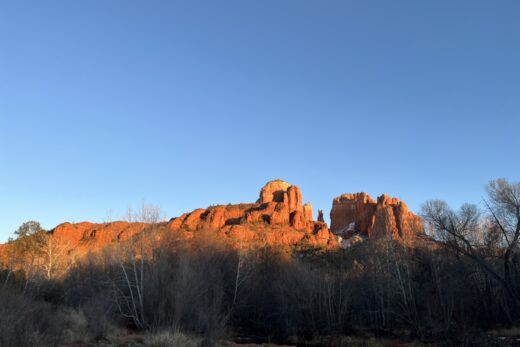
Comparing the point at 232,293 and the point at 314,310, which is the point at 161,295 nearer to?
the point at 232,293

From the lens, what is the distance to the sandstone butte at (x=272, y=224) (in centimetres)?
6656

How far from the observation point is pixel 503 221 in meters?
26.5

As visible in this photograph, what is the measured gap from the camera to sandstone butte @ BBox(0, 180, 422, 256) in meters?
66.6

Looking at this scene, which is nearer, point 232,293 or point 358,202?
point 232,293

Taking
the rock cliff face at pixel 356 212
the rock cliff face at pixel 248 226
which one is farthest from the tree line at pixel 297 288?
the rock cliff face at pixel 356 212

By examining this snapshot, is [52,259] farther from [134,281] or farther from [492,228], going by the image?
[492,228]

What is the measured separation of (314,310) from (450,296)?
10724 millimetres

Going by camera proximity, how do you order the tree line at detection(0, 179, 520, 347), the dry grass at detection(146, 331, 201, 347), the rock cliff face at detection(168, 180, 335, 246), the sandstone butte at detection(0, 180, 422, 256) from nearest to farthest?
the dry grass at detection(146, 331, 201, 347)
the tree line at detection(0, 179, 520, 347)
the sandstone butte at detection(0, 180, 422, 256)
the rock cliff face at detection(168, 180, 335, 246)

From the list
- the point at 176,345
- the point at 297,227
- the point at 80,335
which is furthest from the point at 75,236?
the point at 176,345

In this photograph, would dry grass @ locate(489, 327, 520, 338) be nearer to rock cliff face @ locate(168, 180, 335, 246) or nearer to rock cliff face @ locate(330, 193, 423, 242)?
rock cliff face @ locate(168, 180, 335, 246)

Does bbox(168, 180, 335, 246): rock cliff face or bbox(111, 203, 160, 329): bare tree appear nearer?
bbox(111, 203, 160, 329): bare tree

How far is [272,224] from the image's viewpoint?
83875 millimetres

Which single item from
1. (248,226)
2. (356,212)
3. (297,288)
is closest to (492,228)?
(297,288)

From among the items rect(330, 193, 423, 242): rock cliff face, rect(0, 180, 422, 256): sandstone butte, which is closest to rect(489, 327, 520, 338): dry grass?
rect(0, 180, 422, 256): sandstone butte
